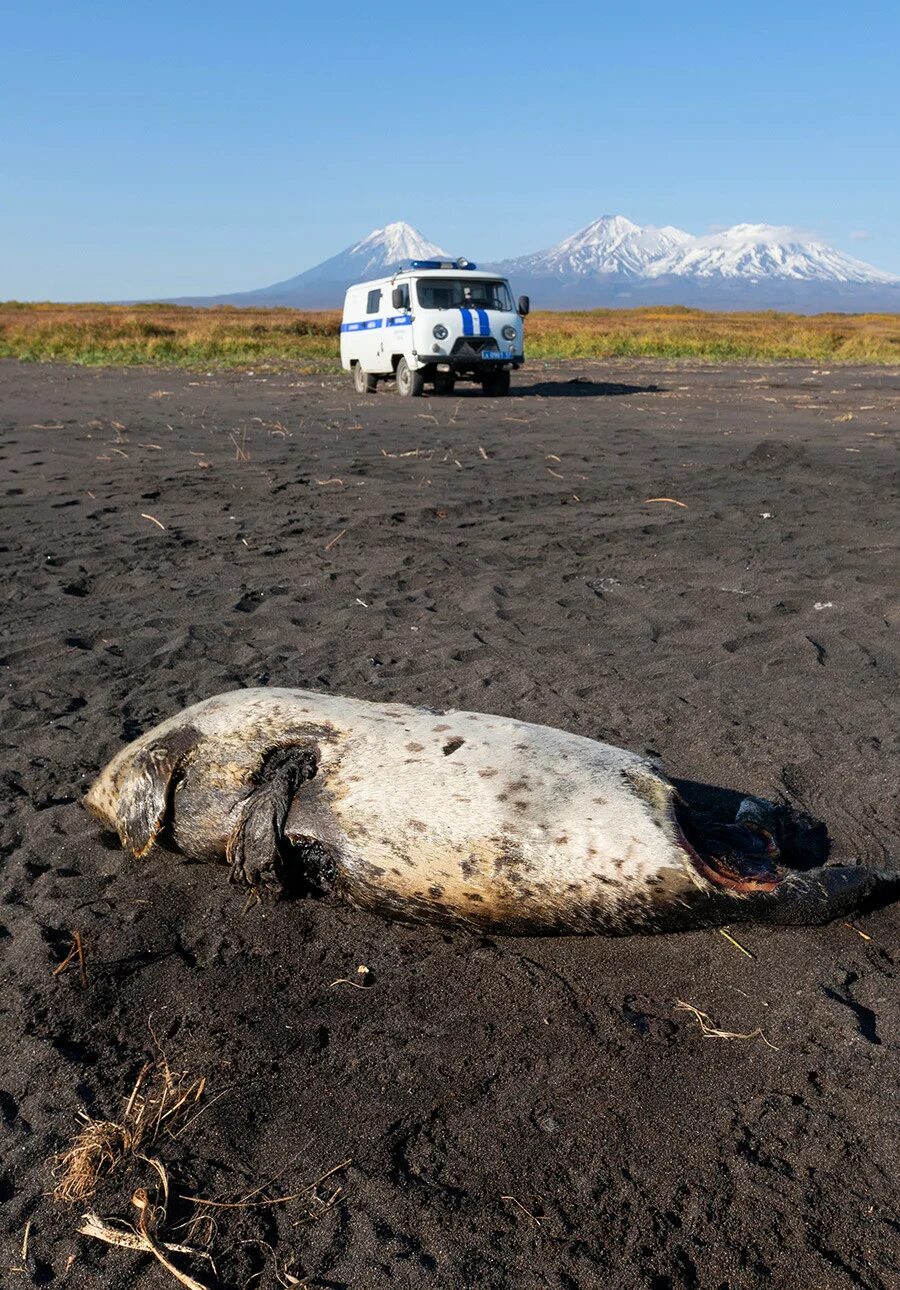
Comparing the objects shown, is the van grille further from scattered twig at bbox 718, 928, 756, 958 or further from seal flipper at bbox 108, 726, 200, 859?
scattered twig at bbox 718, 928, 756, 958

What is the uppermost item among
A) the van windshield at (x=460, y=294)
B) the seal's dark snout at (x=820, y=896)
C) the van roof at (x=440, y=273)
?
the van roof at (x=440, y=273)

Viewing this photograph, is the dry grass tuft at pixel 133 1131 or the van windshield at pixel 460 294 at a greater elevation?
the van windshield at pixel 460 294

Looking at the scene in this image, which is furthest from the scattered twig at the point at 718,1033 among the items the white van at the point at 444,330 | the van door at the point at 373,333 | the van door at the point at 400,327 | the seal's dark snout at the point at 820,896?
the van door at the point at 373,333

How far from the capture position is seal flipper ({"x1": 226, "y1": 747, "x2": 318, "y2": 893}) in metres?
3.71

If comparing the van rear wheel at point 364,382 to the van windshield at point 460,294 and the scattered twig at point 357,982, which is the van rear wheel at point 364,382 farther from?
the scattered twig at point 357,982

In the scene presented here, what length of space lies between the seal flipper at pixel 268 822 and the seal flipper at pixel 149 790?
0.32m

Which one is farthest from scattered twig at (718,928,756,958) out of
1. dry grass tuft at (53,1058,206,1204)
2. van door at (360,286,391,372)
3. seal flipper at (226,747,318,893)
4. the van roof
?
van door at (360,286,391,372)

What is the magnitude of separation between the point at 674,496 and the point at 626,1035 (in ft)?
22.9

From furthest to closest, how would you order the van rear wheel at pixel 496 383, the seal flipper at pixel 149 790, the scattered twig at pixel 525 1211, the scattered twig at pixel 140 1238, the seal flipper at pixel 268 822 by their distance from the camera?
1. the van rear wheel at pixel 496 383
2. the seal flipper at pixel 149 790
3. the seal flipper at pixel 268 822
4. the scattered twig at pixel 525 1211
5. the scattered twig at pixel 140 1238

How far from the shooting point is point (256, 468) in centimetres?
1086

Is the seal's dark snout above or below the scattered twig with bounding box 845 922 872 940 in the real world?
above

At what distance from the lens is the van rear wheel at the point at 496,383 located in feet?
66.7

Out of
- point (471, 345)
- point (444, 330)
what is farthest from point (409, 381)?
point (471, 345)

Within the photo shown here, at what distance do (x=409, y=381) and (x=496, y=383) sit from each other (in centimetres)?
160
